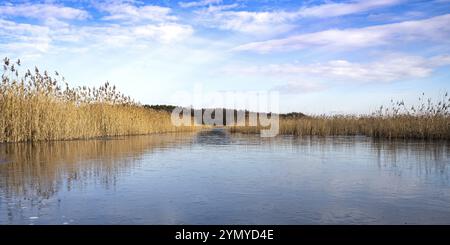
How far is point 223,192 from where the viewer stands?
4.87m

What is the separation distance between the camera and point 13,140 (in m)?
13.4

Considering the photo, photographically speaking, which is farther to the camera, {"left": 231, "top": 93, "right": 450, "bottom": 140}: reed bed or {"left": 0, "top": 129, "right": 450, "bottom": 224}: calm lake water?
{"left": 231, "top": 93, "right": 450, "bottom": 140}: reed bed

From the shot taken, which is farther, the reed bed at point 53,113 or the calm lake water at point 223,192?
the reed bed at point 53,113

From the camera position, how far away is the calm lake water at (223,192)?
12.1 ft

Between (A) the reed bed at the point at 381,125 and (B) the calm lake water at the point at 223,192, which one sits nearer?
(B) the calm lake water at the point at 223,192

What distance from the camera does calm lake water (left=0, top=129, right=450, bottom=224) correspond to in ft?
12.1

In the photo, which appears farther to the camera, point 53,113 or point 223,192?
point 53,113

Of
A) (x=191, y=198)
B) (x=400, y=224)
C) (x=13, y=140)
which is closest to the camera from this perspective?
(x=400, y=224)

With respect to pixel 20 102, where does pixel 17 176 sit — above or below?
below

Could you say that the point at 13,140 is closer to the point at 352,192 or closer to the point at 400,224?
the point at 352,192

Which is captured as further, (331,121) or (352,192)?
(331,121)
